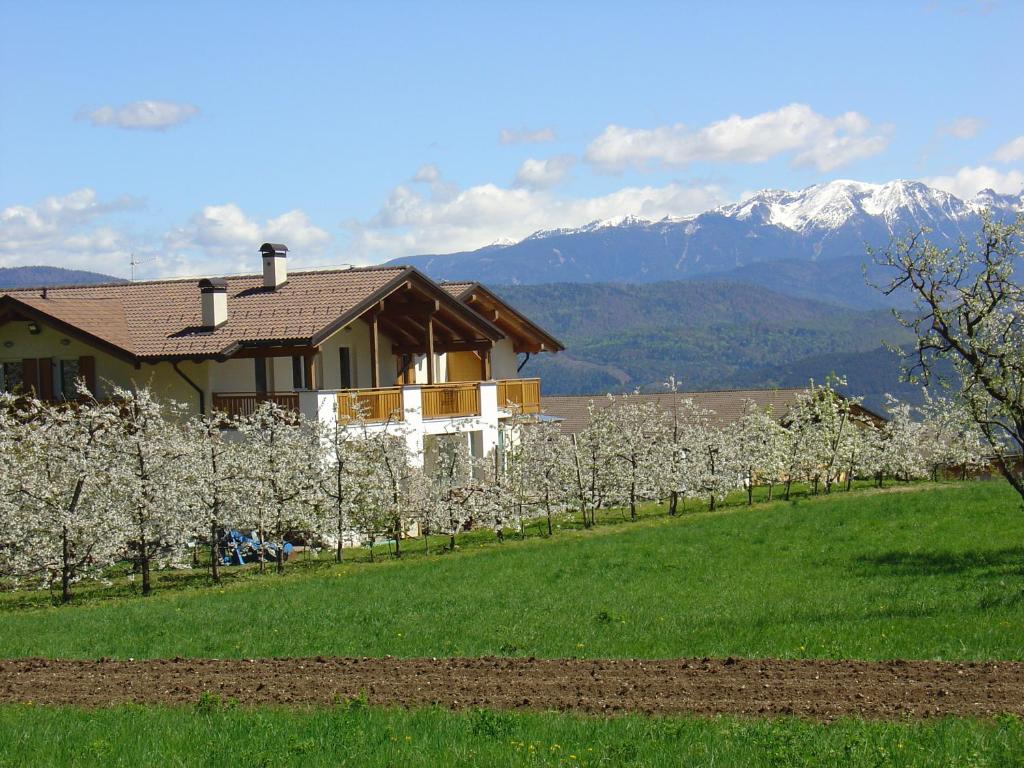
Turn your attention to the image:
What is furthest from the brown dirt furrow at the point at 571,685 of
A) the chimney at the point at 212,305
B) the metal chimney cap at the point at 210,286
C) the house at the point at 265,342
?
the metal chimney cap at the point at 210,286

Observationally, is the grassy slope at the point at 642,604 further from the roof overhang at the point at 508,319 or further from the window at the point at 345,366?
the roof overhang at the point at 508,319

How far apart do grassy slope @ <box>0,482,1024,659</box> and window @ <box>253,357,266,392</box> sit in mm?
9297

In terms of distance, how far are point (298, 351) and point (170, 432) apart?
620 centimetres

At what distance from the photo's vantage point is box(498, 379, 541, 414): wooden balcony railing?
3756cm

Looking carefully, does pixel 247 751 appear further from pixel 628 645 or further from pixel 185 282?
pixel 185 282

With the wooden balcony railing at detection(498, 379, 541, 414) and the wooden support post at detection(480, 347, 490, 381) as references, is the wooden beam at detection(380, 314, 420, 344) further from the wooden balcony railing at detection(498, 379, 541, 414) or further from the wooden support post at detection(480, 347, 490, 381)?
the wooden balcony railing at detection(498, 379, 541, 414)

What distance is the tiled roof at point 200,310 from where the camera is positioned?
29959mm

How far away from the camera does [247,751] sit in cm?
911

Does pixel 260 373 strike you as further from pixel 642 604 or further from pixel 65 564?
pixel 642 604

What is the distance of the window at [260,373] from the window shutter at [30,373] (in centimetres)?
575

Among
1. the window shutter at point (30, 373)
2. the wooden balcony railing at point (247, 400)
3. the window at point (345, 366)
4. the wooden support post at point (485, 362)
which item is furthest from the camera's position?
the wooden support post at point (485, 362)

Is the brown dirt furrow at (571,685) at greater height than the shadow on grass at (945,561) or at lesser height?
lesser

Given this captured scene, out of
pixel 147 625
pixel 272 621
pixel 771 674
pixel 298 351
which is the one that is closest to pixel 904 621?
pixel 771 674

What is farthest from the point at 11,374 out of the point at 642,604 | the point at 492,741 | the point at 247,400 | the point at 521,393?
the point at 492,741
